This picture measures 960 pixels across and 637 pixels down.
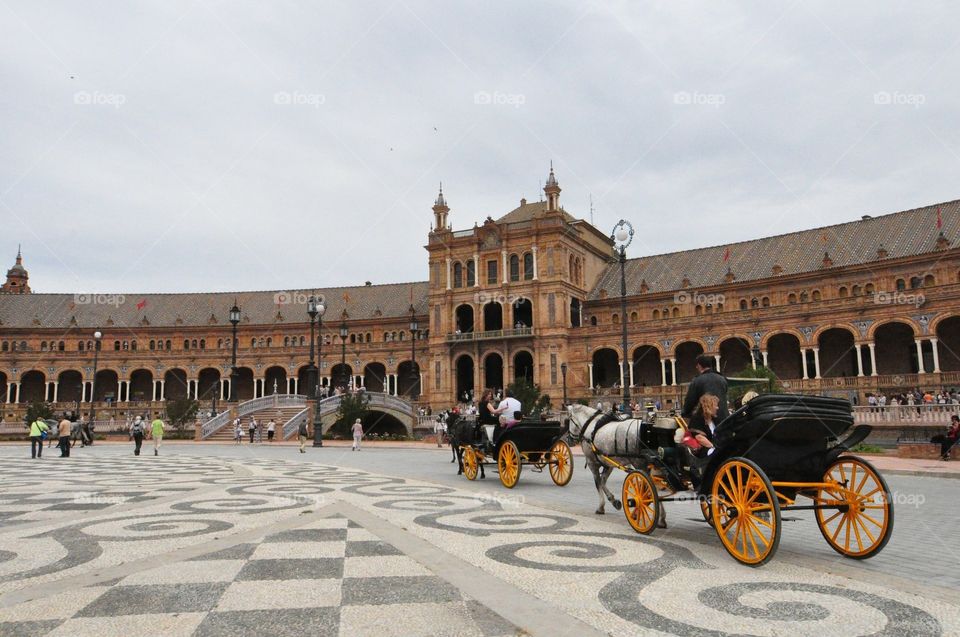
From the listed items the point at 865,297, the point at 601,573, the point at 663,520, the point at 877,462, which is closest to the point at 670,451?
the point at 663,520

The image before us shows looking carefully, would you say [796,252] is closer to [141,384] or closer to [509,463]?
A: [509,463]

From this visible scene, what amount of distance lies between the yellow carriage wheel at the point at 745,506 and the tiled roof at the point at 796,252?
4882 cm

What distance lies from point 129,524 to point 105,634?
4290 millimetres

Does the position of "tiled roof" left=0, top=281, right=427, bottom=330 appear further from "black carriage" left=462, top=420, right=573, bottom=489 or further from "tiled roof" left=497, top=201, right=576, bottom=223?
"black carriage" left=462, top=420, right=573, bottom=489

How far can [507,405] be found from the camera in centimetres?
1253

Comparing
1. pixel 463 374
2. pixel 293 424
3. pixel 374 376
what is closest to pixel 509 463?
pixel 293 424

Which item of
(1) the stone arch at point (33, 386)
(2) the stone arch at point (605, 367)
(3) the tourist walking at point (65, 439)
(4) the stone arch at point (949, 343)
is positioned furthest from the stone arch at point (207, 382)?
(4) the stone arch at point (949, 343)

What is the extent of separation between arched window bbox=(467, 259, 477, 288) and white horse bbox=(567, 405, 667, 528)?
52396 mm

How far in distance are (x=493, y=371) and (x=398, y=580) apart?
56.8 m

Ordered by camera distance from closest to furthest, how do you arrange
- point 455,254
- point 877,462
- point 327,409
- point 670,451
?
point 670,451
point 877,462
point 327,409
point 455,254

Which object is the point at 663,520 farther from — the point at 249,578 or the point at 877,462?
the point at 877,462

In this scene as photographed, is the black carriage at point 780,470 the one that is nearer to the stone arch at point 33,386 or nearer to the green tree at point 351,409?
the green tree at point 351,409

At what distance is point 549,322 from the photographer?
58031 millimetres

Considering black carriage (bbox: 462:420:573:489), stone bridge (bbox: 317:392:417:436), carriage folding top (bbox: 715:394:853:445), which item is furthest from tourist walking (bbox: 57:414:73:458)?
stone bridge (bbox: 317:392:417:436)
